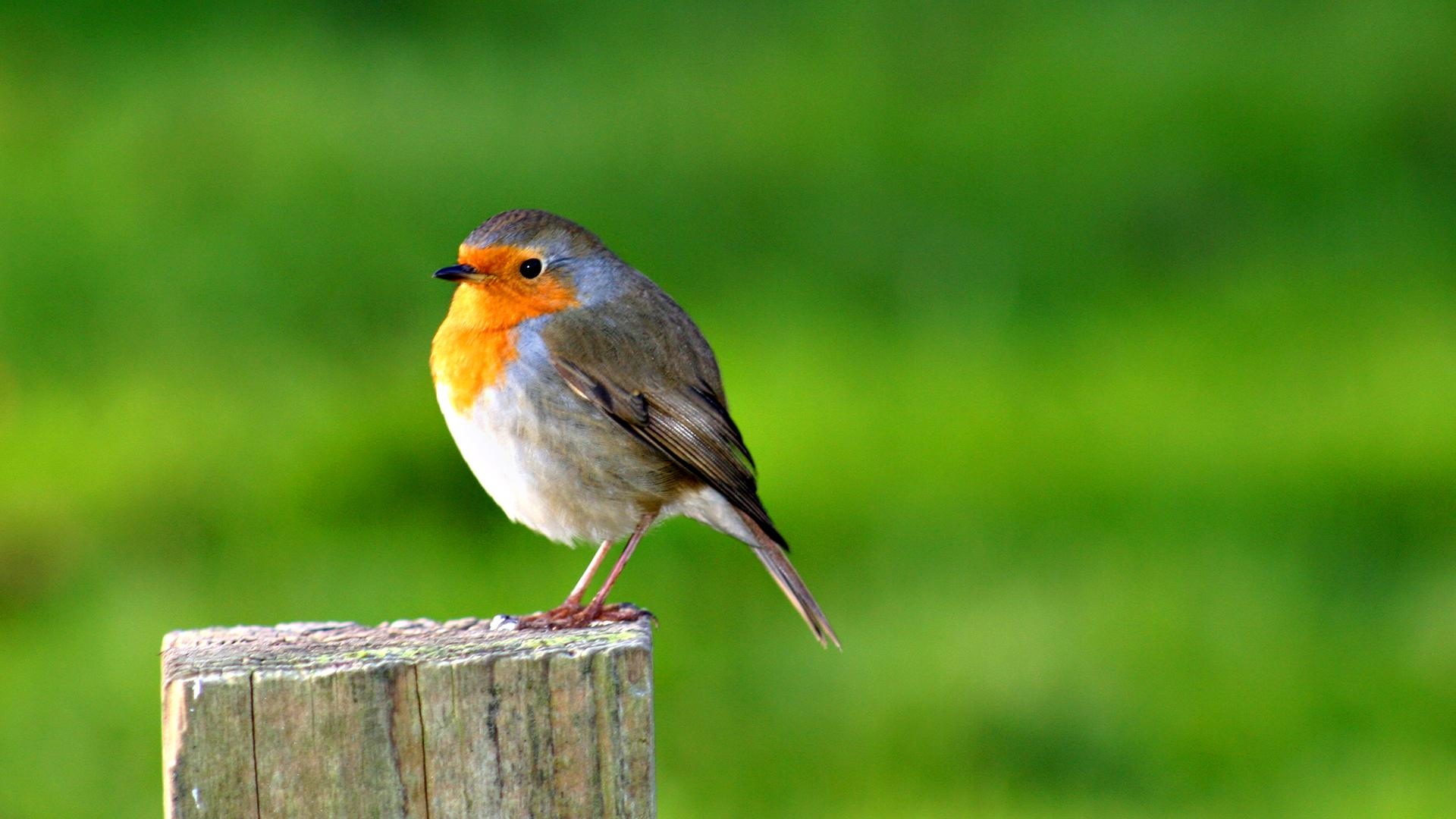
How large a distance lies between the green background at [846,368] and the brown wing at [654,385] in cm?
154

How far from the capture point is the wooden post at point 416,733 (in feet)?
6.76

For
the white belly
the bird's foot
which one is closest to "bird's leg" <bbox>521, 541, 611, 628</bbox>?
the bird's foot

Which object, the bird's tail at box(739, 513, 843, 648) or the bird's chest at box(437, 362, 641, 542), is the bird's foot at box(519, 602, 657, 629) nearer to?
the bird's chest at box(437, 362, 641, 542)

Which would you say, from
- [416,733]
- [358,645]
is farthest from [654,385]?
[416,733]

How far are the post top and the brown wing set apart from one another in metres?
1.14

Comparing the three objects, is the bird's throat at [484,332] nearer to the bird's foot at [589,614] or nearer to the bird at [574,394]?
the bird at [574,394]

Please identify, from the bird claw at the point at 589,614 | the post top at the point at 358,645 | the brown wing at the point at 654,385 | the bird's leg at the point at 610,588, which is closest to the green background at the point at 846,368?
the bird's leg at the point at 610,588

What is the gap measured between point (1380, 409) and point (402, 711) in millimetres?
6024

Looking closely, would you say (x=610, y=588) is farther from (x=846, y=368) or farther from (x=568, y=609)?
(x=846, y=368)

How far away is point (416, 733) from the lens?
2.09 m

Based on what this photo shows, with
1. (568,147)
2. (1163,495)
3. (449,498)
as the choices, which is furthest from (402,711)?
(568,147)

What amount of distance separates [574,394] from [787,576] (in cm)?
59

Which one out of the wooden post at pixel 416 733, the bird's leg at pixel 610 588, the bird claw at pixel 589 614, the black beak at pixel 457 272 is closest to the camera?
the wooden post at pixel 416 733

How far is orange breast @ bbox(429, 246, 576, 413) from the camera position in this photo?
144 inches
